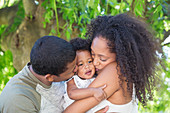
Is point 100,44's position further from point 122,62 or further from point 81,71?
point 81,71

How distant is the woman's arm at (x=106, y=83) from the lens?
6.26 feet

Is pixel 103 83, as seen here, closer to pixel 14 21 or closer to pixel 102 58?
pixel 102 58

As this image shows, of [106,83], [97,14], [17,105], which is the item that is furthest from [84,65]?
[17,105]

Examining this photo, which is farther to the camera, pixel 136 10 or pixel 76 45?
pixel 136 10

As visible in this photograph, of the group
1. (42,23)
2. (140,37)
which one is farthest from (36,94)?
(42,23)

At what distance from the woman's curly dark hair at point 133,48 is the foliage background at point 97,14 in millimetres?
233

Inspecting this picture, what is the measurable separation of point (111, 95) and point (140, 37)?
491 millimetres

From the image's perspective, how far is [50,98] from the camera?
206cm

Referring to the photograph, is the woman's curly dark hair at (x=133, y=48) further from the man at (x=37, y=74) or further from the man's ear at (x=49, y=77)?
the man's ear at (x=49, y=77)

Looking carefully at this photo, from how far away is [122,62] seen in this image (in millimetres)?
1894

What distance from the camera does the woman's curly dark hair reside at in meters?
1.90

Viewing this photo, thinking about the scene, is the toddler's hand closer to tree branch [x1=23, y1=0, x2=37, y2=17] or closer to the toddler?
the toddler

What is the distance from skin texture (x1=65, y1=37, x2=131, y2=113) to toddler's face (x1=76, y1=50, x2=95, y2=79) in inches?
11.3

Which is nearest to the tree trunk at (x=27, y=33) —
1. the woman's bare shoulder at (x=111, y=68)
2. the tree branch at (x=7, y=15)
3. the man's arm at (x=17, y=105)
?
the tree branch at (x=7, y=15)
